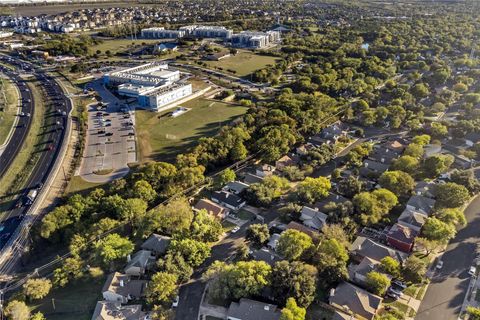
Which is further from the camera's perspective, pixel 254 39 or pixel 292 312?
pixel 254 39

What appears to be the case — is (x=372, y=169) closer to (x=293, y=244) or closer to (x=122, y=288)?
(x=293, y=244)

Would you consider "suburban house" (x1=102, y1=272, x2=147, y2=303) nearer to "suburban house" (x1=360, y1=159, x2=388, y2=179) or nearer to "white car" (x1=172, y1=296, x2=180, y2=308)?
"white car" (x1=172, y1=296, x2=180, y2=308)

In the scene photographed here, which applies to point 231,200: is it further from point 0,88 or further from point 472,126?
point 0,88

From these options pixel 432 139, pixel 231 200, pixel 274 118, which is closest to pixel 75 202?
pixel 231 200

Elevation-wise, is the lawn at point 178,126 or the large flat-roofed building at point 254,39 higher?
the large flat-roofed building at point 254,39

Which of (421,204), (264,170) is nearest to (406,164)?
(421,204)

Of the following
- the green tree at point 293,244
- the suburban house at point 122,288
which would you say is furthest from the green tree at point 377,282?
the suburban house at point 122,288

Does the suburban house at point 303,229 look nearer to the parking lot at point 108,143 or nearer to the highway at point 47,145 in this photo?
the parking lot at point 108,143
